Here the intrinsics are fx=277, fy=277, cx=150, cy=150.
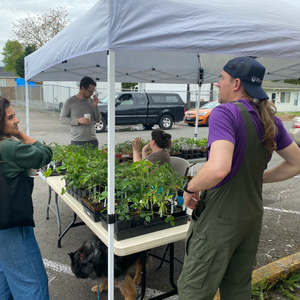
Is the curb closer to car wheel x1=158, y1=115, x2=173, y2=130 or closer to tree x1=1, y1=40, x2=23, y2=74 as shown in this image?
car wheel x1=158, y1=115, x2=173, y2=130

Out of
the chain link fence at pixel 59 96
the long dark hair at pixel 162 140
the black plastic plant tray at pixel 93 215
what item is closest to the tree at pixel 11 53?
the chain link fence at pixel 59 96

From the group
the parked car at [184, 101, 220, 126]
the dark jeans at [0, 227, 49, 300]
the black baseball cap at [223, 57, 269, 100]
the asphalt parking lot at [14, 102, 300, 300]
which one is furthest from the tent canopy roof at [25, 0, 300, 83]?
the parked car at [184, 101, 220, 126]

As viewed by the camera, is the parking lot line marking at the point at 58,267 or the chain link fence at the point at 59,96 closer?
the parking lot line marking at the point at 58,267

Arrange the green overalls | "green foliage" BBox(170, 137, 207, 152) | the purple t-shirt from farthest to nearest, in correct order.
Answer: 1. "green foliage" BBox(170, 137, 207, 152)
2. the green overalls
3. the purple t-shirt

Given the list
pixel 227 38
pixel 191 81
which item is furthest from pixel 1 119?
pixel 191 81

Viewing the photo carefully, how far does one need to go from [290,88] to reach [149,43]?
32599 mm

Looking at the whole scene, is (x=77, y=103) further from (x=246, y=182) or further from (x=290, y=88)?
(x=290, y=88)

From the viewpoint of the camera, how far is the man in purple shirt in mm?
1401

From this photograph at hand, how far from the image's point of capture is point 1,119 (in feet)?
5.81

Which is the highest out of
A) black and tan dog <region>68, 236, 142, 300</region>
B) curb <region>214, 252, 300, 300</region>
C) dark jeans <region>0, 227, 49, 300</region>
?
dark jeans <region>0, 227, 49, 300</region>

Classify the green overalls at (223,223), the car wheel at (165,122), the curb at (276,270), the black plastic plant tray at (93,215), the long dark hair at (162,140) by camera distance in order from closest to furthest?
the green overalls at (223,223) → the black plastic plant tray at (93,215) → the curb at (276,270) → the long dark hair at (162,140) → the car wheel at (165,122)

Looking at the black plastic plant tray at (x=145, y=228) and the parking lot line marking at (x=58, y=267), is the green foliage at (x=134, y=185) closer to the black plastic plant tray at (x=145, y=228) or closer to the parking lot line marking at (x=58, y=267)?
the black plastic plant tray at (x=145, y=228)

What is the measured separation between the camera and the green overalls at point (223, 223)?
1451 millimetres

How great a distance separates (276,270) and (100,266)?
5.65 feet
